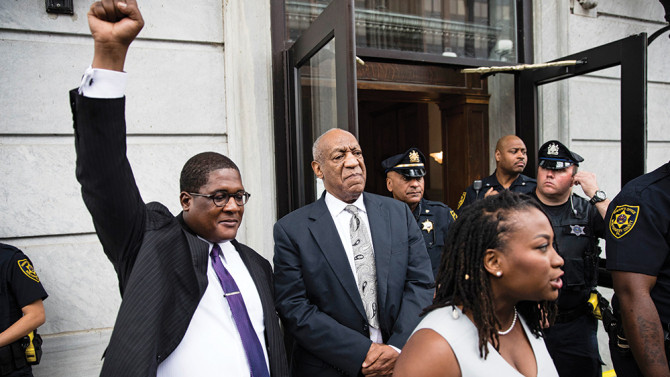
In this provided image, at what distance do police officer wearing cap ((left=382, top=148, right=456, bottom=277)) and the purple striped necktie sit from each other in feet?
7.02

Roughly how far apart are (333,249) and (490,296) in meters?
1.08

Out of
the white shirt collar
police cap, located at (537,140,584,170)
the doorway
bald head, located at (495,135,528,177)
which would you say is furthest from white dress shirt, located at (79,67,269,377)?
the doorway

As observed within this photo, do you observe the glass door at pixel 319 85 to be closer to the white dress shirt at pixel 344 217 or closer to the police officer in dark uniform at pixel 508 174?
the white dress shirt at pixel 344 217

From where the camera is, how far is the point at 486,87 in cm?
583

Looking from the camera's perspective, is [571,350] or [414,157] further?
[414,157]

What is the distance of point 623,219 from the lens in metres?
2.39

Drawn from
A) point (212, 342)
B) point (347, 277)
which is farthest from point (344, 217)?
point (212, 342)

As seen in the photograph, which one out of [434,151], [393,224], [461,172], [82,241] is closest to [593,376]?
[393,224]

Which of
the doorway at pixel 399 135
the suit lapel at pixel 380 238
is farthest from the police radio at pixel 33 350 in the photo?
the doorway at pixel 399 135

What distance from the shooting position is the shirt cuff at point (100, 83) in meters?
1.36

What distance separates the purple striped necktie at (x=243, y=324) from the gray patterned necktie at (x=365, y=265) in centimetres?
72

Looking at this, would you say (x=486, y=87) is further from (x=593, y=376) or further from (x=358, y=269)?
(x=358, y=269)

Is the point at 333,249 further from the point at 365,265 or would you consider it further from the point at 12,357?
the point at 12,357

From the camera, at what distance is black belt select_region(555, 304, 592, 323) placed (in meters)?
3.41
